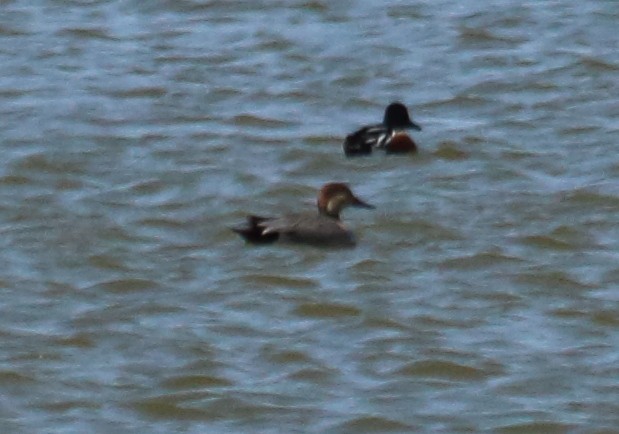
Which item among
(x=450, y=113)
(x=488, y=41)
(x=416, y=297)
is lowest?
(x=416, y=297)

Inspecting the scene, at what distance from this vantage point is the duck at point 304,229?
36.1 feet

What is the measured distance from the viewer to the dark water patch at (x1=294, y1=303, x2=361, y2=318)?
10211 mm

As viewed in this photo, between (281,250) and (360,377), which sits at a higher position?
(281,250)

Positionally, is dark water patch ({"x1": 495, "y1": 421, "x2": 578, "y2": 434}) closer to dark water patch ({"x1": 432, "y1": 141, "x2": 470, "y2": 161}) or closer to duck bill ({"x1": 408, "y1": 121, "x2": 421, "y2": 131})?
dark water patch ({"x1": 432, "y1": 141, "x2": 470, "y2": 161})

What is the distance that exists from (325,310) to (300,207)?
5.25 feet

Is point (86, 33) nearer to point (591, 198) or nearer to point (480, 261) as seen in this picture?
point (591, 198)

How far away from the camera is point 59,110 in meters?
13.4

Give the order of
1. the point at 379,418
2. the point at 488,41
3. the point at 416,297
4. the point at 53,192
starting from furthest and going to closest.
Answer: the point at 488,41 → the point at 53,192 → the point at 416,297 → the point at 379,418

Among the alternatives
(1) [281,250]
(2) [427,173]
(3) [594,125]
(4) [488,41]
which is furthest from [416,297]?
(4) [488,41]

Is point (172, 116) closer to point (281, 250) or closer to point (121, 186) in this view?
point (121, 186)

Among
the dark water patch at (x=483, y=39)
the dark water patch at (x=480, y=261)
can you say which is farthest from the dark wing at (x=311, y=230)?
the dark water patch at (x=483, y=39)

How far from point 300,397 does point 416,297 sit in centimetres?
126

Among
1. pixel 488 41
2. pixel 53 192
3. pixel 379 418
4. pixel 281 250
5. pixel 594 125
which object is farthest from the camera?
pixel 488 41

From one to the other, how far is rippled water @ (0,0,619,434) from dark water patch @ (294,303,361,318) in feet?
0.04
